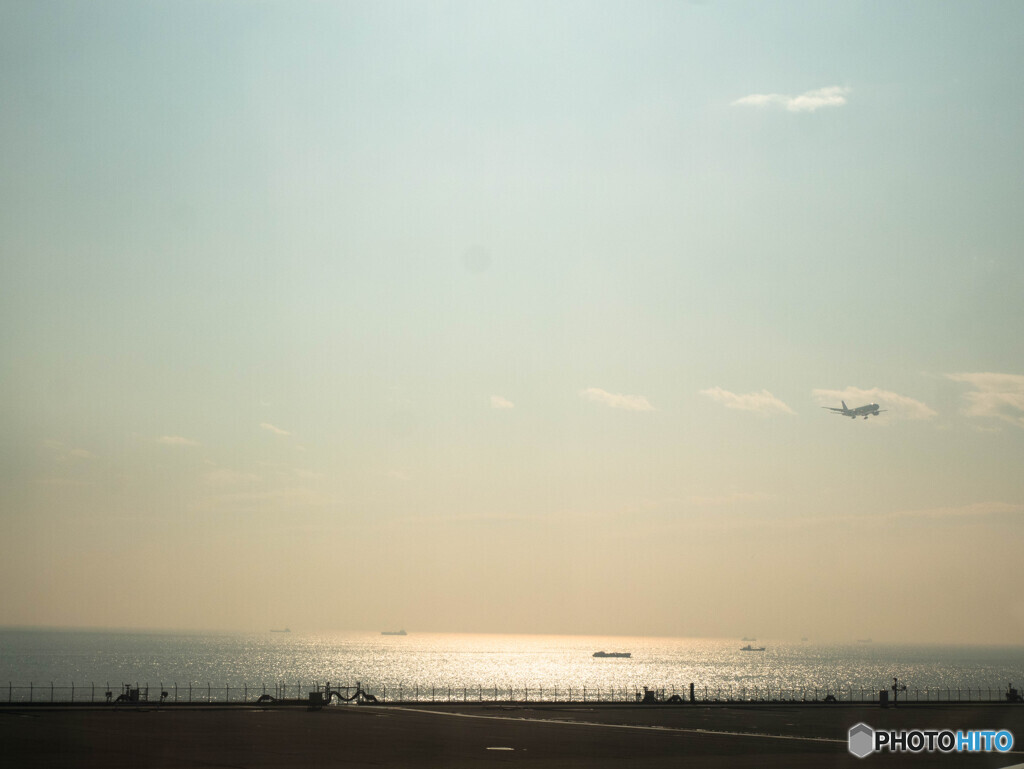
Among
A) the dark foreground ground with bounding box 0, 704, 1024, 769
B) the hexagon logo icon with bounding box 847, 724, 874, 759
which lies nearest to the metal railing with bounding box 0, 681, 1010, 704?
the dark foreground ground with bounding box 0, 704, 1024, 769

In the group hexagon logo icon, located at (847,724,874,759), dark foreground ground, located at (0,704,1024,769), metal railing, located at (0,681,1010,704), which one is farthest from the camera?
metal railing, located at (0,681,1010,704)

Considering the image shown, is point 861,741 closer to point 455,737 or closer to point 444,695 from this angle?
point 455,737

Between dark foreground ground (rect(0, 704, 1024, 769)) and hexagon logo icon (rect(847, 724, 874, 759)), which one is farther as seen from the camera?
hexagon logo icon (rect(847, 724, 874, 759))

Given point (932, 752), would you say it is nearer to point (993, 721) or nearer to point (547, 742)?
point (547, 742)

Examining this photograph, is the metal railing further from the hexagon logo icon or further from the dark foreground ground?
the hexagon logo icon

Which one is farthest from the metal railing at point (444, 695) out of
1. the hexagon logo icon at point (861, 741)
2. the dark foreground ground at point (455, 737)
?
the hexagon logo icon at point (861, 741)

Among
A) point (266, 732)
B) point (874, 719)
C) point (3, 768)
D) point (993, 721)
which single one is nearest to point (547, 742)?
point (266, 732)
